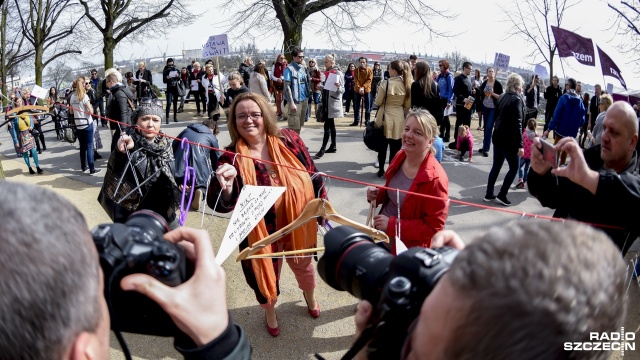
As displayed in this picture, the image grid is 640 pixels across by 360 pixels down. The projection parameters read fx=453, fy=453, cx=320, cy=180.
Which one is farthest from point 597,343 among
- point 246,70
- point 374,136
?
point 246,70

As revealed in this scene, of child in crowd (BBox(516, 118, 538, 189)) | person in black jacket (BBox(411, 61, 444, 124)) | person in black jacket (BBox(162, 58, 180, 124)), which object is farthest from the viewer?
person in black jacket (BBox(162, 58, 180, 124))

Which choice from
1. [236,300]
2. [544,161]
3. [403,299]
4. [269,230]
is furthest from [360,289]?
[236,300]

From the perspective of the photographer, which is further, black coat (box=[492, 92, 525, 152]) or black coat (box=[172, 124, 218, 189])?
black coat (box=[492, 92, 525, 152])

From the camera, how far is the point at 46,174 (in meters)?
7.55

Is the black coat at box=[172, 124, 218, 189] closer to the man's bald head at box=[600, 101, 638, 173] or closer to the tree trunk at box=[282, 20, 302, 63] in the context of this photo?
the man's bald head at box=[600, 101, 638, 173]

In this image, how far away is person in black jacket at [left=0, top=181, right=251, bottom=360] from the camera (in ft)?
2.37

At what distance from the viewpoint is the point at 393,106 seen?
6258 mm

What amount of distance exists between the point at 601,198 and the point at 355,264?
1.48 metres

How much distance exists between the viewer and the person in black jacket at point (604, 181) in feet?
6.90

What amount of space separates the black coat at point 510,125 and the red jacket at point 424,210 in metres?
3.35

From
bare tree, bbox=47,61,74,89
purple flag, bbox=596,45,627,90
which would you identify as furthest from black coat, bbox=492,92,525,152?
bare tree, bbox=47,61,74,89

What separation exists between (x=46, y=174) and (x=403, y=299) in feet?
26.6

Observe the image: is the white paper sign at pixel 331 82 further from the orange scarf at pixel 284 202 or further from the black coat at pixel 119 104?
the orange scarf at pixel 284 202

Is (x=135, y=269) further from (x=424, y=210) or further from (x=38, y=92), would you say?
(x=38, y=92)
